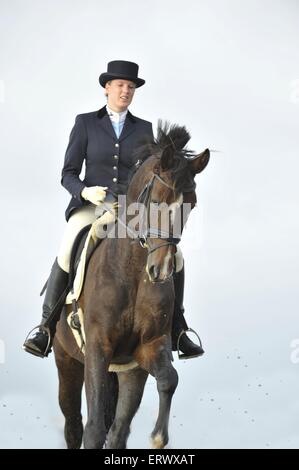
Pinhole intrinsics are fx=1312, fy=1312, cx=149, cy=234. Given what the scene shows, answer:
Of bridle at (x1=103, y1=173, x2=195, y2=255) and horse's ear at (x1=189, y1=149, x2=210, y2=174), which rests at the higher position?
horse's ear at (x1=189, y1=149, x2=210, y2=174)

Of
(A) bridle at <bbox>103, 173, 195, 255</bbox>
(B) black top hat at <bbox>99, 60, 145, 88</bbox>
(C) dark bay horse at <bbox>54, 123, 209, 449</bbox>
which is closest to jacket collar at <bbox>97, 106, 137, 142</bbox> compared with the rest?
(B) black top hat at <bbox>99, 60, 145, 88</bbox>

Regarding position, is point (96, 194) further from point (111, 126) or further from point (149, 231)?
point (149, 231)

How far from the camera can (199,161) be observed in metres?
12.8

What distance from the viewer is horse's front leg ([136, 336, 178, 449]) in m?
12.8

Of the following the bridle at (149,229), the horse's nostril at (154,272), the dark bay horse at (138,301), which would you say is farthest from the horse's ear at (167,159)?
the horse's nostril at (154,272)

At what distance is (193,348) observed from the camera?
14.3 metres

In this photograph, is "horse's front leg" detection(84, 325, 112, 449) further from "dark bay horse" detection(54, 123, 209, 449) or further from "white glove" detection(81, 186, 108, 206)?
"white glove" detection(81, 186, 108, 206)

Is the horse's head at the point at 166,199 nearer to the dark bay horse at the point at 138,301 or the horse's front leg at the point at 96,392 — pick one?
the dark bay horse at the point at 138,301

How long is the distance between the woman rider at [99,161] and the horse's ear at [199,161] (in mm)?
1515

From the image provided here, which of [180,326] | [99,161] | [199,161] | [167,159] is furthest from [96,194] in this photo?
[180,326]

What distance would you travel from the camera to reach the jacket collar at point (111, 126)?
14.4 meters

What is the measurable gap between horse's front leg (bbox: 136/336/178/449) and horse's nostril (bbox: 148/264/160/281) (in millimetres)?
1036
